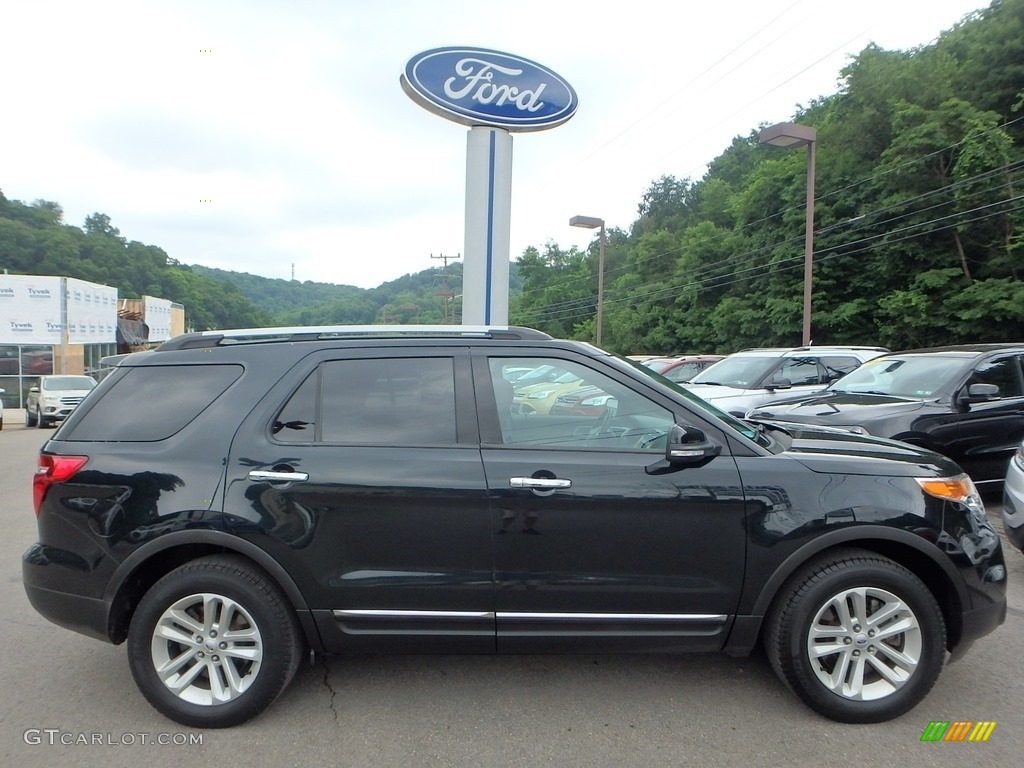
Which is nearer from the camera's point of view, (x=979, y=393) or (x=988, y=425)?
(x=979, y=393)

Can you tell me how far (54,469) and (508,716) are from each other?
7.84 ft

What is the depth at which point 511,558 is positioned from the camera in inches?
128

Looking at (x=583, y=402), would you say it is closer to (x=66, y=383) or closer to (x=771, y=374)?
(x=771, y=374)

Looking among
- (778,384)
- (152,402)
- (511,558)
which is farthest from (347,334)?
(778,384)

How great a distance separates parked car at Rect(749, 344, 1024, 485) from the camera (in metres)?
6.82

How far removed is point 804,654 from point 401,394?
7.12 ft

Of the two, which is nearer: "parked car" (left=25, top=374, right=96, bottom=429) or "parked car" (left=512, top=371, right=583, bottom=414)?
"parked car" (left=512, top=371, right=583, bottom=414)

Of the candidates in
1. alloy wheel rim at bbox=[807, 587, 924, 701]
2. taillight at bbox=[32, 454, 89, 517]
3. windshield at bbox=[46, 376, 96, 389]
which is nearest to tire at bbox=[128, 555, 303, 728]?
taillight at bbox=[32, 454, 89, 517]

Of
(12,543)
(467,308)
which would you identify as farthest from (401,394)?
(467,308)

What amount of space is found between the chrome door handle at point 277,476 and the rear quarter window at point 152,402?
0.46m

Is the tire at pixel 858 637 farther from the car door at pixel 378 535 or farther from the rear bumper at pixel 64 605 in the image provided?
the rear bumper at pixel 64 605

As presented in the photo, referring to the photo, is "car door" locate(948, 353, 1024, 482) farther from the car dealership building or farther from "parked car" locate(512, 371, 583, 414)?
the car dealership building

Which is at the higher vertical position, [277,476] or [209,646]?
[277,476]

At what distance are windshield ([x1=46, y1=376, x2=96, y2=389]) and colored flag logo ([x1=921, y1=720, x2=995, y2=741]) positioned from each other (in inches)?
1084
